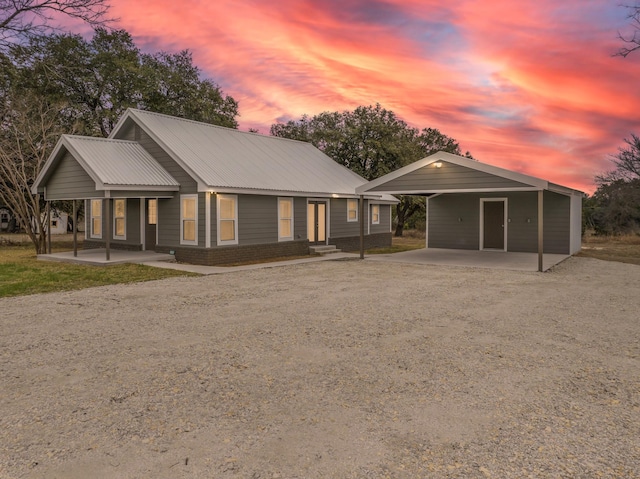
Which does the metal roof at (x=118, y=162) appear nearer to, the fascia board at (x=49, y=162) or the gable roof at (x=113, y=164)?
the gable roof at (x=113, y=164)

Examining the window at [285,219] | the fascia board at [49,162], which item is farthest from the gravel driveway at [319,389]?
the window at [285,219]

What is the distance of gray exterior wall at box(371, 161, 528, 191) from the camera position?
14.2 m

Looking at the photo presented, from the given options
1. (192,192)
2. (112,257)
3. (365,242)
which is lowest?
(112,257)

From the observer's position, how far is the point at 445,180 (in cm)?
1510

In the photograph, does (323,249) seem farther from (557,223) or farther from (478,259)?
(557,223)

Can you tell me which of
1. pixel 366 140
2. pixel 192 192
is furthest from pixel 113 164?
pixel 366 140

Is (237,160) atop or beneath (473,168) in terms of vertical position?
atop

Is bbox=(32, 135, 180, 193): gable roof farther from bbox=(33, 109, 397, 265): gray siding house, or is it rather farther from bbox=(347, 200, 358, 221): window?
bbox=(347, 200, 358, 221): window

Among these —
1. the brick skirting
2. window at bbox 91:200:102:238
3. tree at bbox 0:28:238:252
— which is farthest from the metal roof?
the brick skirting

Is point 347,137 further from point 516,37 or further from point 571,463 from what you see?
point 571,463

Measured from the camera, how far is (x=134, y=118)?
17.2 meters

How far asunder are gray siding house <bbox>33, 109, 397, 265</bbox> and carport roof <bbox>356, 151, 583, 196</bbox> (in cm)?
152

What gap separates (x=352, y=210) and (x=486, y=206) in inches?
241

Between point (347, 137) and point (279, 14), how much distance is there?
15.2m
